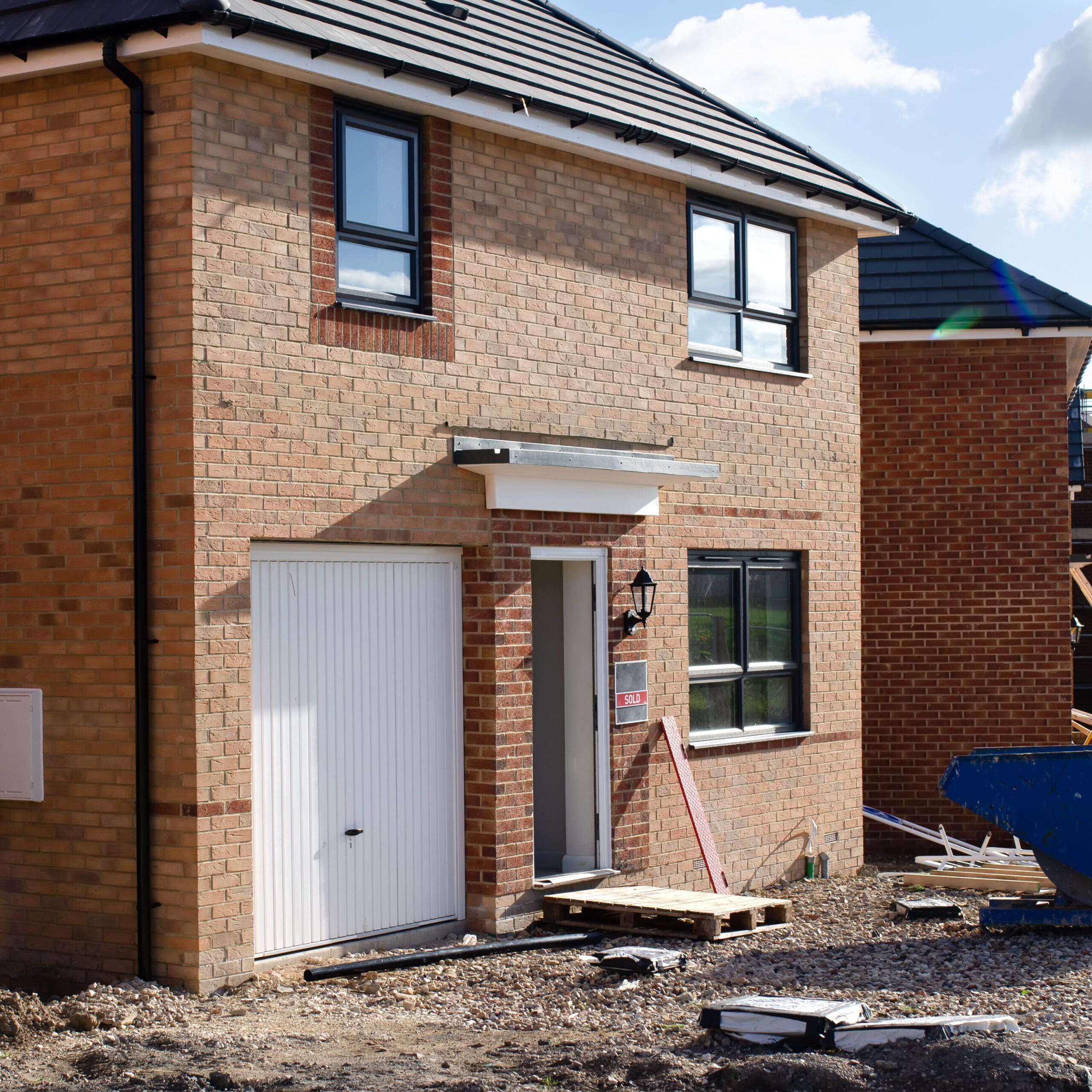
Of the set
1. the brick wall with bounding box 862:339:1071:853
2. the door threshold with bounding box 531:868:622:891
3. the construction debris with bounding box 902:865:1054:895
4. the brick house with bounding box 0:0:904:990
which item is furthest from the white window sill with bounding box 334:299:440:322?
the brick wall with bounding box 862:339:1071:853

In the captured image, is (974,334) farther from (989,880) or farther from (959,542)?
(989,880)

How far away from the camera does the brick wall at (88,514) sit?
8.68 metres

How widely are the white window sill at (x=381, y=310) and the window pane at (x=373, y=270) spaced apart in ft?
0.25

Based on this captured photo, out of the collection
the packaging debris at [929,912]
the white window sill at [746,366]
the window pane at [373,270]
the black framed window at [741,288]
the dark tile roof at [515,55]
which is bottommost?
the packaging debris at [929,912]

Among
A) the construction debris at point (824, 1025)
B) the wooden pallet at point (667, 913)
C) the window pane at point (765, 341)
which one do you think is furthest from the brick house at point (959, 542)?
the construction debris at point (824, 1025)

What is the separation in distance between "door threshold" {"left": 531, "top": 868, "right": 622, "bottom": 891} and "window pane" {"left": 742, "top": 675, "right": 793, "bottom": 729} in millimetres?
2258

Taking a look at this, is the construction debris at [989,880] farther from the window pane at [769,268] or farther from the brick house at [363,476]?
the window pane at [769,268]

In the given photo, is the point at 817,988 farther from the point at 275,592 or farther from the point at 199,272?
the point at 199,272

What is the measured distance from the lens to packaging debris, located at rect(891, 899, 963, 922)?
11281mm

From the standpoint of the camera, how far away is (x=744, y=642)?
510 inches

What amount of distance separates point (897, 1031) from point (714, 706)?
18.5 ft

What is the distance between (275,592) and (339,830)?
159cm

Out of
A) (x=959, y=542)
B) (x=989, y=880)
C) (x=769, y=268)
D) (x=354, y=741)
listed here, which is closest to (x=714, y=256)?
(x=769, y=268)

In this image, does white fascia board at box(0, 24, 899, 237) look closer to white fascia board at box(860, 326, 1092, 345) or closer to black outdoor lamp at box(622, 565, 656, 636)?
white fascia board at box(860, 326, 1092, 345)
